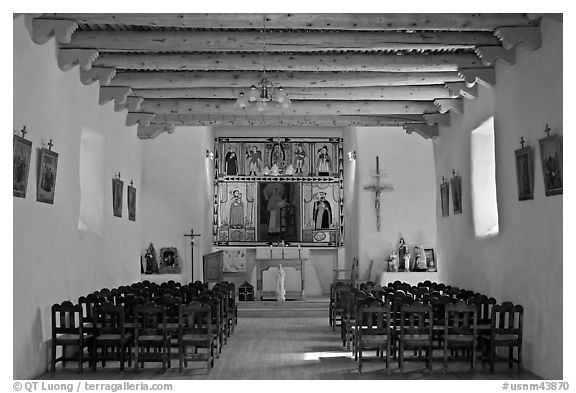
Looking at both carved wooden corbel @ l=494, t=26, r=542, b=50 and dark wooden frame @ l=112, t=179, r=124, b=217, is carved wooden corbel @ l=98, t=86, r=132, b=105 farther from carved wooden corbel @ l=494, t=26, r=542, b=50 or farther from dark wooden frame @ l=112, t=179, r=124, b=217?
carved wooden corbel @ l=494, t=26, r=542, b=50

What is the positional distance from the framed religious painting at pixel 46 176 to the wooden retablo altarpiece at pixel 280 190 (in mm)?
12440

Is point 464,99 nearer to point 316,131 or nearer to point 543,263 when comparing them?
point 543,263

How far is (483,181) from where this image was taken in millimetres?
13539

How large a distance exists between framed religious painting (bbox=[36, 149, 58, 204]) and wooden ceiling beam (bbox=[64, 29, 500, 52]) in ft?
5.40

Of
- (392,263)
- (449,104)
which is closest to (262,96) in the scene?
(449,104)

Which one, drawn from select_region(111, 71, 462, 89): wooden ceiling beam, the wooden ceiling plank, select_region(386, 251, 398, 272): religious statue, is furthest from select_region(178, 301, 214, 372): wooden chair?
select_region(386, 251, 398, 272): religious statue

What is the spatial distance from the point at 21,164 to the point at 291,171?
37.1 feet

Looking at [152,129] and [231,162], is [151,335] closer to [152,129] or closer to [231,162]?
[152,129]

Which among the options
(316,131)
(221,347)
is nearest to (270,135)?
(316,131)

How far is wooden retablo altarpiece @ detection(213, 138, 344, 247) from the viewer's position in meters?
22.9

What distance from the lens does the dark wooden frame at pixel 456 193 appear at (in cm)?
1448

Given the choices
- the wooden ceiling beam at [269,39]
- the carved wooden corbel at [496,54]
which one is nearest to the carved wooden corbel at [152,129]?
the wooden ceiling beam at [269,39]

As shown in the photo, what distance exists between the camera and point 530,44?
966cm
